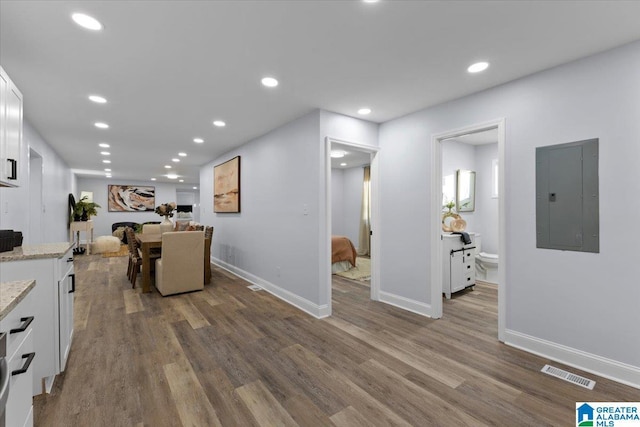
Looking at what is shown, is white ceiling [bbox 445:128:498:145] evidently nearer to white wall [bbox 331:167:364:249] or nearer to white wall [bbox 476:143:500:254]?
white wall [bbox 476:143:500:254]

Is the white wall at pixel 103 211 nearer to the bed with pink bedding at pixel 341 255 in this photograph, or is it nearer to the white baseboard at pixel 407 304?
the bed with pink bedding at pixel 341 255

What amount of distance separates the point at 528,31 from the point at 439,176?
63.0 inches

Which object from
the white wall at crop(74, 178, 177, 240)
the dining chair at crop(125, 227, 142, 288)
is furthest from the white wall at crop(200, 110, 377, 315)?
the white wall at crop(74, 178, 177, 240)

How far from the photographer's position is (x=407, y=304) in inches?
143

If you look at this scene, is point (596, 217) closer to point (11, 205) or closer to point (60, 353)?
point (60, 353)

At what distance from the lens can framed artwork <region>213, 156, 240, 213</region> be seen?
17.9 feet

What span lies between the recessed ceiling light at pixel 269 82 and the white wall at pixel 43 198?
6.92 feet

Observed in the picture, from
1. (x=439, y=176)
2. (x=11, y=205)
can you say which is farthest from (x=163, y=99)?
(x=439, y=176)

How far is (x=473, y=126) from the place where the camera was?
3.00m

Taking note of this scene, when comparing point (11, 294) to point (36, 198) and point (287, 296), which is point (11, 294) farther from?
point (36, 198)

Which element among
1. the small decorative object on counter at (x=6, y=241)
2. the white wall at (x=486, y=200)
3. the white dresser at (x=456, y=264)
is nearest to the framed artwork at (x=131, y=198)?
the small decorative object on counter at (x=6, y=241)

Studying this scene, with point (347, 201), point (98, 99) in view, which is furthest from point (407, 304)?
point (347, 201)

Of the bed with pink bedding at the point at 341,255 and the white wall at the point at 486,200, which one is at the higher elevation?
the white wall at the point at 486,200

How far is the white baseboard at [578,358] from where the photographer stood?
2.11 metres
